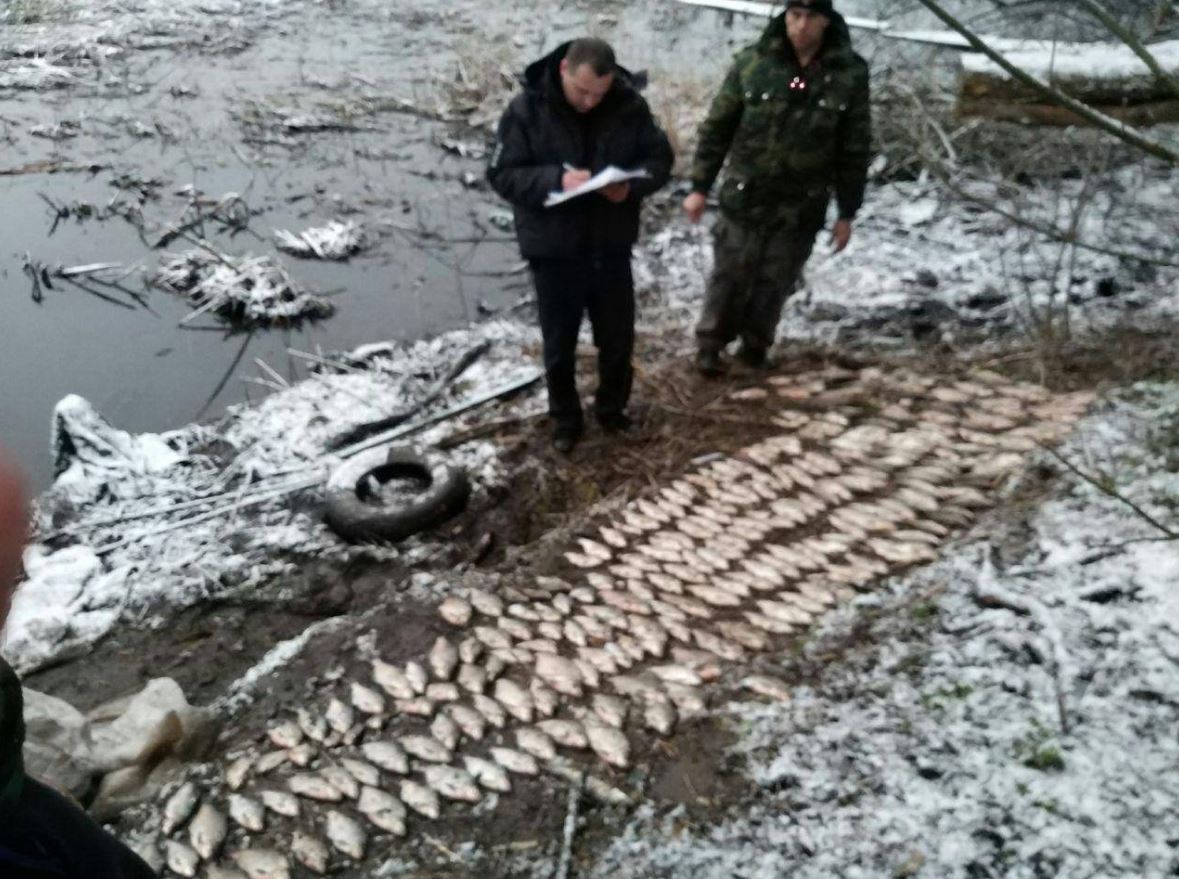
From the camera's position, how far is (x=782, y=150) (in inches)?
171

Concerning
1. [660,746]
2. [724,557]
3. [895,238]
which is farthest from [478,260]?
[660,746]

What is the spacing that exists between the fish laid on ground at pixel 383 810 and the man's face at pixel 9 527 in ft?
6.81

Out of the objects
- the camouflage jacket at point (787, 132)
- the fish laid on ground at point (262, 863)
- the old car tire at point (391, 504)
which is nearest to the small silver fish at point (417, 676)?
the fish laid on ground at point (262, 863)

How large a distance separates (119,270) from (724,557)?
20.9 ft

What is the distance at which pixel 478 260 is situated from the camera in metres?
7.96

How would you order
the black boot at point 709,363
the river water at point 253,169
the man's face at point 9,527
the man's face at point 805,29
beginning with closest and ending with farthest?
the man's face at point 9,527 → the man's face at point 805,29 → the black boot at point 709,363 → the river water at point 253,169

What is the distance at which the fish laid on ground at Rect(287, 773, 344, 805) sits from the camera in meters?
2.95

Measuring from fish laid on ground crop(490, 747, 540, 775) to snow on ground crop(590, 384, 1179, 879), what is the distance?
0.42 m

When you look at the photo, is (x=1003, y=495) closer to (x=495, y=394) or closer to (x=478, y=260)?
(x=495, y=394)

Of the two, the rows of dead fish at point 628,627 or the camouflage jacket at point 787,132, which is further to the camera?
the camouflage jacket at point 787,132

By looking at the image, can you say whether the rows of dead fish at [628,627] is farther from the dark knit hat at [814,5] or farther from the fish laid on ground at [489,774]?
the dark knit hat at [814,5]

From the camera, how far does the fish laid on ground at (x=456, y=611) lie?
3697 mm

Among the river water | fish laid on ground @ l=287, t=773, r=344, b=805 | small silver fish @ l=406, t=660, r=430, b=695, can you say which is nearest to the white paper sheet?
small silver fish @ l=406, t=660, r=430, b=695

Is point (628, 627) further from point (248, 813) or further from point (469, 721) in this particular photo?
point (248, 813)
